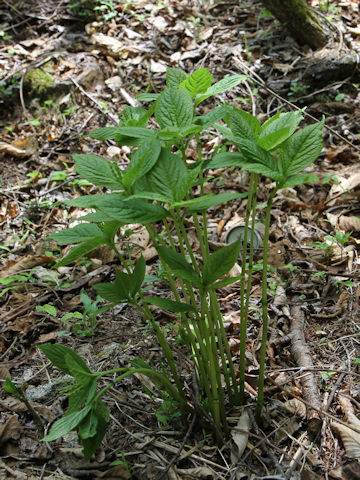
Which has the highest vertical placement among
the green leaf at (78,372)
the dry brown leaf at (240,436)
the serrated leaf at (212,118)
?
the serrated leaf at (212,118)

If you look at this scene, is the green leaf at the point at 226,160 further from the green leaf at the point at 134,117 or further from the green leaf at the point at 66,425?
the green leaf at the point at 66,425

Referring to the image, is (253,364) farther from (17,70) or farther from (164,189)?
(17,70)

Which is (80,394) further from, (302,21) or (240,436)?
(302,21)

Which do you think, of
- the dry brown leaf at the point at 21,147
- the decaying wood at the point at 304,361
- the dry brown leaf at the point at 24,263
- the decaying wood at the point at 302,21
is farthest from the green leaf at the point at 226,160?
the decaying wood at the point at 302,21

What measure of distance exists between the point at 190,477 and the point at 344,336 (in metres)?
0.78

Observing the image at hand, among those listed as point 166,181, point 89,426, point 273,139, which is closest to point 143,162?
point 166,181

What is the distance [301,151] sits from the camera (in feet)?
3.29

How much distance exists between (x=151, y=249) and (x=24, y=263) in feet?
2.26

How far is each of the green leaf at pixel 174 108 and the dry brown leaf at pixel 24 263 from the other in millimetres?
1488

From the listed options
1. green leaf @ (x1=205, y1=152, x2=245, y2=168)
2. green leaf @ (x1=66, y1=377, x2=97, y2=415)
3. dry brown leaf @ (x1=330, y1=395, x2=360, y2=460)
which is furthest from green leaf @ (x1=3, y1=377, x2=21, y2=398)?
dry brown leaf @ (x1=330, y1=395, x2=360, y2=460)

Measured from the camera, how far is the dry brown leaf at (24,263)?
2.24m

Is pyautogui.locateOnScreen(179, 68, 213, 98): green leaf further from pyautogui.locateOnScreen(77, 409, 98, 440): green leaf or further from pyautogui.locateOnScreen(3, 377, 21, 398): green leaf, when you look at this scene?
pyautogui.locateOnScreen(3, 377, 21, 398): green leaf

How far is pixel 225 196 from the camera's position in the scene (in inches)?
34.9

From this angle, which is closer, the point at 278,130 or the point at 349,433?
the point at 278,130
